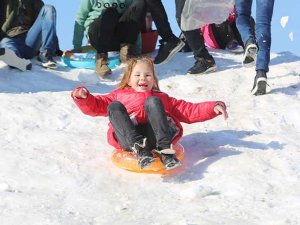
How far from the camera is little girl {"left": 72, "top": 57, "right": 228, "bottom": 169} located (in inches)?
151

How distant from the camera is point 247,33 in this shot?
5.93m

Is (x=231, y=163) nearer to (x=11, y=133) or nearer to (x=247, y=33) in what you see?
(x=11, y=133)

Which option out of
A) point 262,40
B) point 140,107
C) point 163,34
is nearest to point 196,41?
point 163,34

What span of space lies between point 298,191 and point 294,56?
4.42m

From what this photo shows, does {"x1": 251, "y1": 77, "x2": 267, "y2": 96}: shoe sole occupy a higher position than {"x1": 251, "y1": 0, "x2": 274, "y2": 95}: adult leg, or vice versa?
{"x1": 251, "y1": 0, "x2": 274, "y2": 95}: adult leg

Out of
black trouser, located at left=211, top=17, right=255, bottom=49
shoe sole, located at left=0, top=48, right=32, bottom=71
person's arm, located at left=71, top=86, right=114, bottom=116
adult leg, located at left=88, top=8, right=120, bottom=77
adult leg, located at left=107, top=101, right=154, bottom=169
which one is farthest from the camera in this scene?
black trouser, located at left=211, top=17, right=255, bottom=49

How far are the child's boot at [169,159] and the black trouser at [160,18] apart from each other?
11.2 feet

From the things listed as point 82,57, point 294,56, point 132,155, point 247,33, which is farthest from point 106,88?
point 294,56

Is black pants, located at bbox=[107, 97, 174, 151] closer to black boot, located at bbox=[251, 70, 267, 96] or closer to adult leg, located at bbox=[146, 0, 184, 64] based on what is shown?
black boot, located at bbox=[251, 70, 267, 96]

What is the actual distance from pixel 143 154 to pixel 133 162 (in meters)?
0.11

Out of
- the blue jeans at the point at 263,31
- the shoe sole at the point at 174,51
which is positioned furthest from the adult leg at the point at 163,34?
the blue jeans at the point at 263,31

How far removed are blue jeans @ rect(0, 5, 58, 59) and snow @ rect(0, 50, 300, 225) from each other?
69cm

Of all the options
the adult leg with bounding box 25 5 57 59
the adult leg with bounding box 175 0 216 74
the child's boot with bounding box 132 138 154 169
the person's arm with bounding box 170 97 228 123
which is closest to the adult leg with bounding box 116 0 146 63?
the adult leg with bounding box 175 0 216 74

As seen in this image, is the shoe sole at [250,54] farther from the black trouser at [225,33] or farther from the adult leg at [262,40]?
the black trouser at [225,33]
